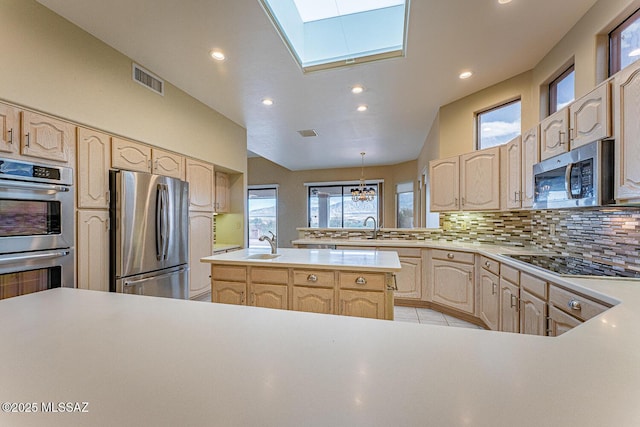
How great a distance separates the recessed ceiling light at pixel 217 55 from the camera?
2635mm

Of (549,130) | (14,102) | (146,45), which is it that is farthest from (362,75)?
(14,102)

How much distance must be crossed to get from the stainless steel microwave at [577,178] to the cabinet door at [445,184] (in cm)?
109

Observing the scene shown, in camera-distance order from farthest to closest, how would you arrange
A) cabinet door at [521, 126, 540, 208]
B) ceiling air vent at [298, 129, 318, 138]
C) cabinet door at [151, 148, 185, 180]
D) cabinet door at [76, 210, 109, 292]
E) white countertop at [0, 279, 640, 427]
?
ceiling air vent at [298, 129, 318, 138] → cabinet door at [151, 148, 185, 180] → cabinet door at [521, 126, 540, 208] → cabinet door at [76, 210, 109, 292] → white countertop at [0, 279, 640, 427]

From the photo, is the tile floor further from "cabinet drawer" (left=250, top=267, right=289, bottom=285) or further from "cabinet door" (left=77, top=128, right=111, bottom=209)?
"cabinet door" (left=77, top=128, right=111, bottom=209)

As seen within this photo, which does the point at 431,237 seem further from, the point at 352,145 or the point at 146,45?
the point at 146,45

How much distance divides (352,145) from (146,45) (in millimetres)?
4135

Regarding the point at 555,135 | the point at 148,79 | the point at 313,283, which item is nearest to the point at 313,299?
the point at 313,283

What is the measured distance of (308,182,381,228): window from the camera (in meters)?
8.44

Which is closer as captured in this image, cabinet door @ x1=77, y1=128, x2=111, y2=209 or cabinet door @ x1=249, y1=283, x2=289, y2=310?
cabinet door @ x1=249, y1=283, x2=289, y2=310

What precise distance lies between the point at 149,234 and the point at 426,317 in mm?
3232

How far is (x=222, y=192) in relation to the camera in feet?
15.3

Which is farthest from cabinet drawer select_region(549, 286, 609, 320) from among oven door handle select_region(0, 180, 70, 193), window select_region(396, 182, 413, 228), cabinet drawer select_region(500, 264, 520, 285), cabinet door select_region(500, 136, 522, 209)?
window select_region(396, 182, 413, 228)

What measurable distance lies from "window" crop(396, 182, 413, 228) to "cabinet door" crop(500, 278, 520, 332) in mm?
5274

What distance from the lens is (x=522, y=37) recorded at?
8.13 ft
